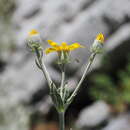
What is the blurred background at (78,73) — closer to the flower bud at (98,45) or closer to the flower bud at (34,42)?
the flower bud at (98,45)

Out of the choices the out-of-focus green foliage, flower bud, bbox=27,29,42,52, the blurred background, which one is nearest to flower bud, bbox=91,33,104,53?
flower bud, bbox=27,29,42,52

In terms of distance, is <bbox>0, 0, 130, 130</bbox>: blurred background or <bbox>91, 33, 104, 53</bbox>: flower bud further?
<bbox>0, 0, 130, 130</bbox>: blurred background

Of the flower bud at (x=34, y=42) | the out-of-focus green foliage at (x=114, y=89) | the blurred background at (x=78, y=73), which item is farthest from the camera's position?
the blurred background at (x=78, y=73)

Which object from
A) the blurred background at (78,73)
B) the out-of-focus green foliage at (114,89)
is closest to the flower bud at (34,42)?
the blurred background at (78,73)

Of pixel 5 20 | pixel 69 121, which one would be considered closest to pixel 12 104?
pixel 69 121

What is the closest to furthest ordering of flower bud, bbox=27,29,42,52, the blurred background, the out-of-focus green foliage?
flower bud, bbox=27,29,42,52
the out-of-focus green foliage
the blurred background

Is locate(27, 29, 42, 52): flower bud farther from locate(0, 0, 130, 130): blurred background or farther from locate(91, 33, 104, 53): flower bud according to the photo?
locate(0, 0, 130, 130): blurred background

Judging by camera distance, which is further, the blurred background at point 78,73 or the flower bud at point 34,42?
the blurred background at point 78,73

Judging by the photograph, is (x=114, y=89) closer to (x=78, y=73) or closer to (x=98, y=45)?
(x=78, y=73)
